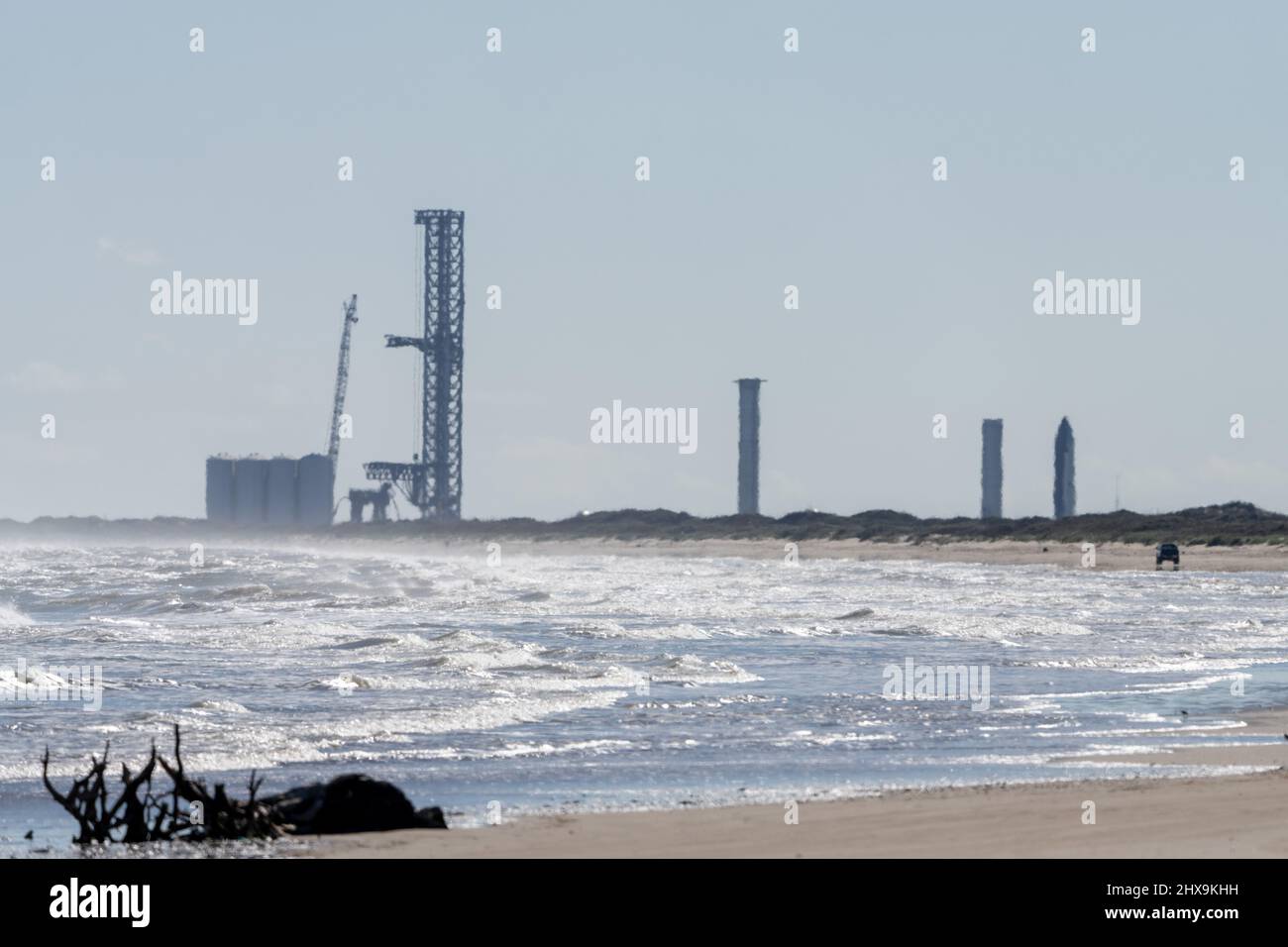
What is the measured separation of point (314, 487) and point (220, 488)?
31.4ft

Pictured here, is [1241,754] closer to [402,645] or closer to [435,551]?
[402,645]

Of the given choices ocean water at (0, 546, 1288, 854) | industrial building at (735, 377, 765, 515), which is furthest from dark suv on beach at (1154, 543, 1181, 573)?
industrial building at (735, 377, 765, 515)

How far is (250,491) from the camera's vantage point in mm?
161875

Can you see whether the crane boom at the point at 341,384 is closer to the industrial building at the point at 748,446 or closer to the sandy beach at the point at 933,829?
the industrial building at the point at 748,446

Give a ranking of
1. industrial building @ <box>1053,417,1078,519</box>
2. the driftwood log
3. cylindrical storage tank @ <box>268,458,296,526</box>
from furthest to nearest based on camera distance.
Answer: cylindrical storage tank @ <box>268,458,296,526</box> → industrial building @ <box>1053,417,1078,519</box> → the driftwood log

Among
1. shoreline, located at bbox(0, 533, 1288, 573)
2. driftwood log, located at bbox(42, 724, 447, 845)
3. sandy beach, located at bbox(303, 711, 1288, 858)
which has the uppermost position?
driftwood log, located at bbox(42, 724, 447, 845)

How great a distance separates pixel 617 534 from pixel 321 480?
49.4 m

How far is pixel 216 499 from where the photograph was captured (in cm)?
16500

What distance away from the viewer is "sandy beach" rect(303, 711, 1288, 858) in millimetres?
9609

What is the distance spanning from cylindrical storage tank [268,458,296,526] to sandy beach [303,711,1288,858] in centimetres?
15170

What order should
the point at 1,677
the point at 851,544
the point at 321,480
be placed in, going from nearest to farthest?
the point at 1,677
the point at 851,544
the point at 321,480

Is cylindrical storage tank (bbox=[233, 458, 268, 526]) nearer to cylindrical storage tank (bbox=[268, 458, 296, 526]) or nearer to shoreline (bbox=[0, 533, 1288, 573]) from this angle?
cylindrical storage tank (bbox=[268, 458, 296, 526])

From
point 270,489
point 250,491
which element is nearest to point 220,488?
point 250,491

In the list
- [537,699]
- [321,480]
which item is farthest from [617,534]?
[537,699]
